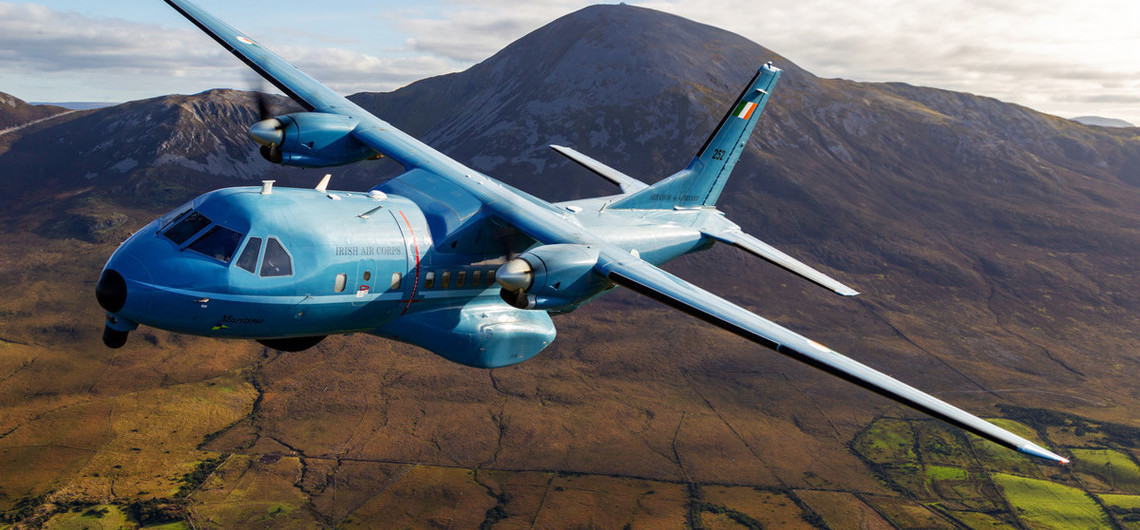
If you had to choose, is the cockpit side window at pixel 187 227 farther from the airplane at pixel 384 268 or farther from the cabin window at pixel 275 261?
the cabin window at pixel 275 261

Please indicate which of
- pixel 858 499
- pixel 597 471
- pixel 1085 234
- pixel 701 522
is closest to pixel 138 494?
pixel 597 471

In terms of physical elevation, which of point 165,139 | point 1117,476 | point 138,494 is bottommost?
point 138,494

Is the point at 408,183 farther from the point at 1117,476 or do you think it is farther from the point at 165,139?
the point at 165,139

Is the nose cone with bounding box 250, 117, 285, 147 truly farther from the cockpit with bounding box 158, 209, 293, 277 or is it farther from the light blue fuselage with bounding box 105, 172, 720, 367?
the cockpit with bounding box 158, 209, 293, 277

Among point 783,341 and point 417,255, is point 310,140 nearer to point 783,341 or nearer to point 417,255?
point 417,255

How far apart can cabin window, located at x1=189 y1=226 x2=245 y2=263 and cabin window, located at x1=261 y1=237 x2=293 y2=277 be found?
64cm

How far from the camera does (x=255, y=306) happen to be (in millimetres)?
15609

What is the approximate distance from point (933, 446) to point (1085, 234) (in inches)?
4841

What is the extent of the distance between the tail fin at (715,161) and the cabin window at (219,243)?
16188 mm

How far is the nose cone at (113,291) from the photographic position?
14.6 meters

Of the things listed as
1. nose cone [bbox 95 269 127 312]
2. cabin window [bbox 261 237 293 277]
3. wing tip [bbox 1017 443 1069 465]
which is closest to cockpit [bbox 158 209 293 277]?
cabin window [bbox 261 237 293 277]

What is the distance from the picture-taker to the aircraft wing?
45.4 ft

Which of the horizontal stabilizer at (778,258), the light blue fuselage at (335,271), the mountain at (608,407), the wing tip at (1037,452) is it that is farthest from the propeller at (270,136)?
the mountain at (608,407)

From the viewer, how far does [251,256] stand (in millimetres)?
15430
